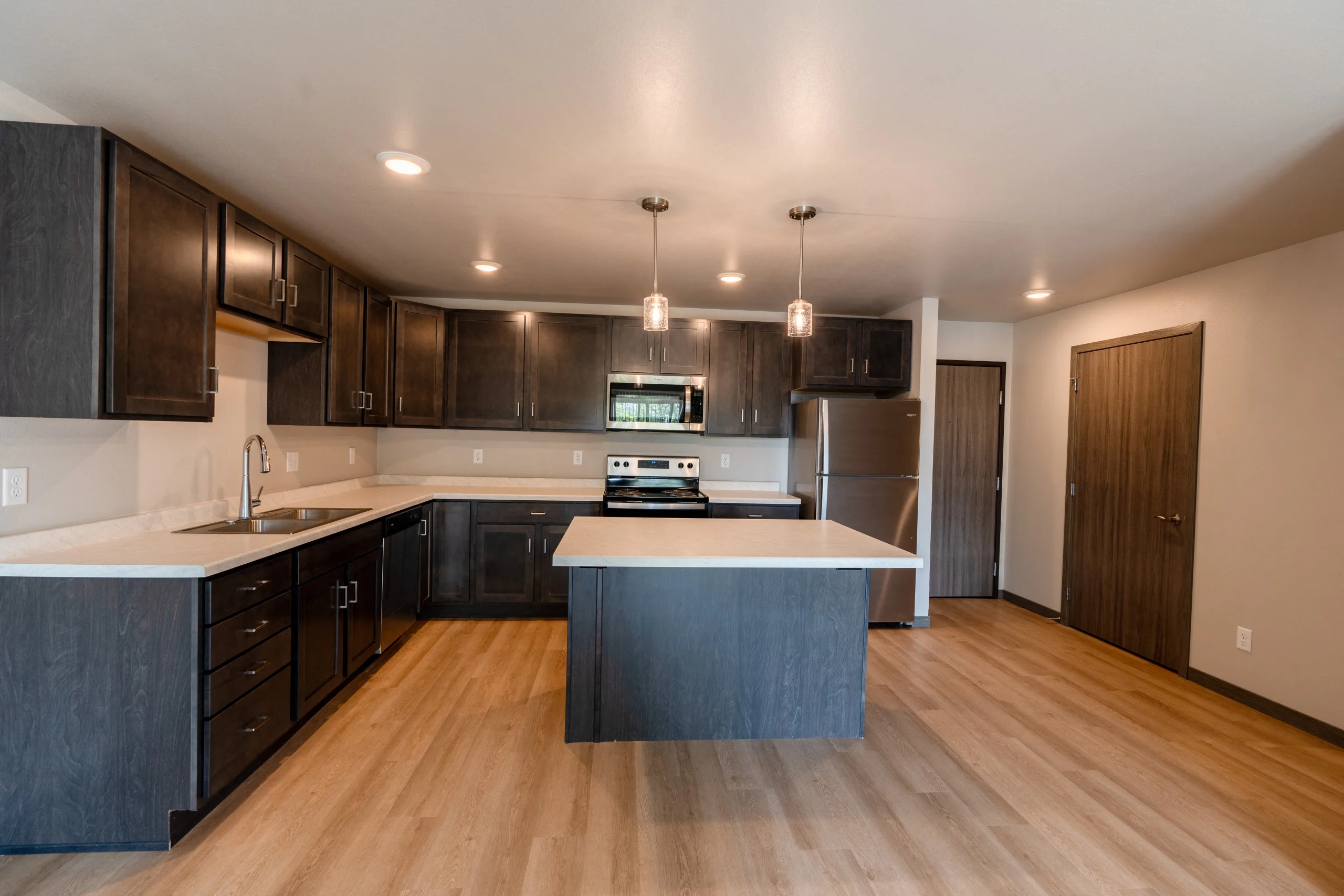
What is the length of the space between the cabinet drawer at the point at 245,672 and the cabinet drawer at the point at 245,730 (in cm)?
3

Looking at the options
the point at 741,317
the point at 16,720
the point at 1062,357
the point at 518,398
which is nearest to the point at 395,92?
the point at 16,720

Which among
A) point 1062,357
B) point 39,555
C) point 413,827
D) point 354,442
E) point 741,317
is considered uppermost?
point 741,317

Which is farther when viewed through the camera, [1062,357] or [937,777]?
[1062,357]

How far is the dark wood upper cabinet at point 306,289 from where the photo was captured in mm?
2867

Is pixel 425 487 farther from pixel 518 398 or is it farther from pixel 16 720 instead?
pixel 16 720

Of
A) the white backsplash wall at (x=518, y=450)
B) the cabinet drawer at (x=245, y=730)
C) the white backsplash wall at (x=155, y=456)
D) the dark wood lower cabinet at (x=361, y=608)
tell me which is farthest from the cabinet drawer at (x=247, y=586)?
the white backsplash wall at (x=518, y=450)

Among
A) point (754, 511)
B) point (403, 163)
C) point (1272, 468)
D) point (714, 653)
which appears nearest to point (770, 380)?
point (754, 511)

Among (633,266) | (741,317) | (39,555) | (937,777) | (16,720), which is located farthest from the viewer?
(741,317)

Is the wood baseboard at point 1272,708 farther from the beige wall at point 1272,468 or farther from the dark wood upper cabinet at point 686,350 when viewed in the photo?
the dark wood upper cabinet at point 686,350

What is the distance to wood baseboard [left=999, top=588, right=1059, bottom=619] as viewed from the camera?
4.59m

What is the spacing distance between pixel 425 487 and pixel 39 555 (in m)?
2.55

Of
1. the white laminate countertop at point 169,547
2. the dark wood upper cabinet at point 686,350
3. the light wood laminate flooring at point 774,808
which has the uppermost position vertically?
the dark wood upper cabinet at point 686,350

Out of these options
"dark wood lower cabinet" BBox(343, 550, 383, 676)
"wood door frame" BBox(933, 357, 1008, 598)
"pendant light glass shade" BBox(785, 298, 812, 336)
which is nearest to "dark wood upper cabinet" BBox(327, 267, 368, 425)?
"dark wood lower cabinet" BBox(343, 550, 383, 676)

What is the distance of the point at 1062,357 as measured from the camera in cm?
453
